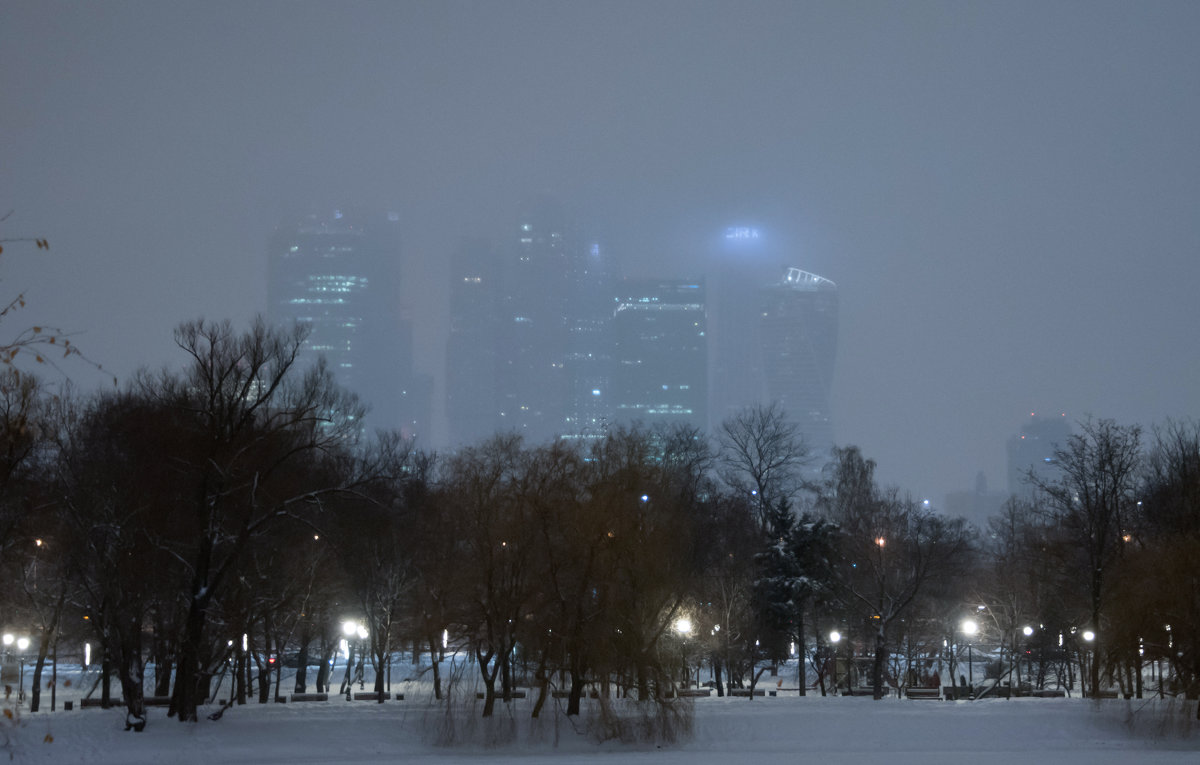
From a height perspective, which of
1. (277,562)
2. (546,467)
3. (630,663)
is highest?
(546,467)

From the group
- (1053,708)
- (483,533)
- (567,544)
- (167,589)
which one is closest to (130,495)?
(167,589)

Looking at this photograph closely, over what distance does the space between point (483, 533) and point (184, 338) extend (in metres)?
10.1

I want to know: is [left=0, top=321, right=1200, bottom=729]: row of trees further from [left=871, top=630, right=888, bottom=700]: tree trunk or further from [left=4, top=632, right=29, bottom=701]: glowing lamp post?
[left=4, top=632, right=29, bottom=701]: glowing lamp post

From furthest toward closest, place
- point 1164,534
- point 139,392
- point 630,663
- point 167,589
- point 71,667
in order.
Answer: point 71,667, point 139,392, point 1164,534, point 167,589, point 630,663

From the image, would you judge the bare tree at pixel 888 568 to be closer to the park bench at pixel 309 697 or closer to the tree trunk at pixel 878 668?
the tree trunk at pixel 878 668

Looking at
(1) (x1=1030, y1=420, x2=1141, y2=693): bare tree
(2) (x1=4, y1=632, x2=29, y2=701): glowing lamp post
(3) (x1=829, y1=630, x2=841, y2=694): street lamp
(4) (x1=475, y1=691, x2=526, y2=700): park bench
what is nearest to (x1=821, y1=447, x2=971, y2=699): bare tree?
(3) (x1=829, y1=630, x2=841, y2=694): street lamp

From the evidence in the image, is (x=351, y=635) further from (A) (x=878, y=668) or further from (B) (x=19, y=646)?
(A) (x=878, y=668)

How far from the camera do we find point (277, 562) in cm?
3519

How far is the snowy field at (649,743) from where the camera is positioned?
2641 cm

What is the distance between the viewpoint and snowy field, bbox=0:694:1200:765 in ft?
86.6

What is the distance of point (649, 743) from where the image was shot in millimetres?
28125

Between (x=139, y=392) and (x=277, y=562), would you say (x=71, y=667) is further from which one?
(x=277, y=562)

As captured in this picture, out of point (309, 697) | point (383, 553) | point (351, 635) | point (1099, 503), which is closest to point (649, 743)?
point (309, 697)

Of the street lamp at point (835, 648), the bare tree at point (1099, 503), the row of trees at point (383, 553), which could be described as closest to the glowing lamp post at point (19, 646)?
the row of trees at point (383, 553)
